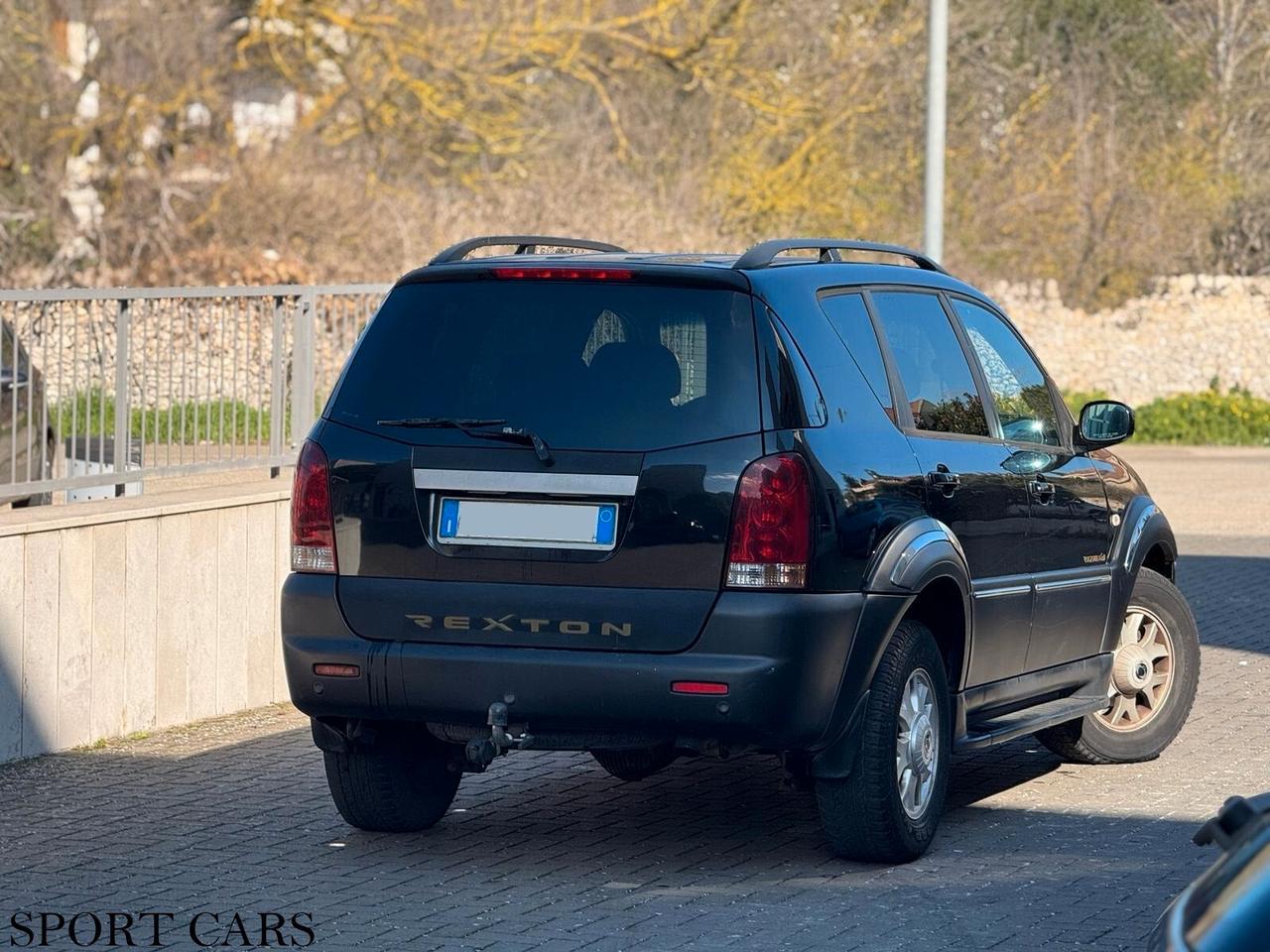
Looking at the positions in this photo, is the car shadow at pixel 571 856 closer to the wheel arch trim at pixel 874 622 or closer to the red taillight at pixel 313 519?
the wheel arch trim at pixel 874 622

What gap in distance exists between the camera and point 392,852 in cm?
677

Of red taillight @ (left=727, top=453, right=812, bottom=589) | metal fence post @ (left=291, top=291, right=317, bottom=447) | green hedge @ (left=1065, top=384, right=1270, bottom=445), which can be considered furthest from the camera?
green hedge @ (left=1065, top=384, right=1270, bottom=445)

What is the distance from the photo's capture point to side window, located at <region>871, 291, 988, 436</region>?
6852 mm

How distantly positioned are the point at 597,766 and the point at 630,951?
2.72 metres

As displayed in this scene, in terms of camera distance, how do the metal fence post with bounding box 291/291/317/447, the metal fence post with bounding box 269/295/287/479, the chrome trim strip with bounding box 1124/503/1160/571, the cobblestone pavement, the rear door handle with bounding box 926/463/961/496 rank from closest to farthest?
the cobblestone pavement < the rear door handle with bounding box 926/463/961/496 < the chrome trim strip with bounding box 1124/503/1160/571 < the metal fence post with bounding box 269/295/287/479 < the metal fence post with bounding box 291/291/317/447

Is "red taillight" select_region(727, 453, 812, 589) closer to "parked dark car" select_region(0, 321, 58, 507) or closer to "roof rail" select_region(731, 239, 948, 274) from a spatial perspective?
"roof rail" select_region(731, 239, 948, 274)

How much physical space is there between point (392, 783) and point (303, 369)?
12.7 ft

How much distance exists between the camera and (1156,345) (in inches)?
1157

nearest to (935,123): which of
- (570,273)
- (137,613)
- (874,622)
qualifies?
(137,613)

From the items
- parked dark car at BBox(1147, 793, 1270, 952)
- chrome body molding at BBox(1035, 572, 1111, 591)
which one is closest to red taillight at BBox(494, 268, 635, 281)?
→ chrome body molding at BBox(1035, 572, 1111, 591)

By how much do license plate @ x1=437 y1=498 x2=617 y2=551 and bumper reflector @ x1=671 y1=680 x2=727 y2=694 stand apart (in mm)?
420

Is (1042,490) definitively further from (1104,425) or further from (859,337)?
(859,337)

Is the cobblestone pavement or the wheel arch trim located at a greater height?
the wheel arch trim

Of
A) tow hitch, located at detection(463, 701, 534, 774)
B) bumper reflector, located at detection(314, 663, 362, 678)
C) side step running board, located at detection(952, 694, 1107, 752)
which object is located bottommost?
side step running board, located at detection(952, 694, 1107, 752)
